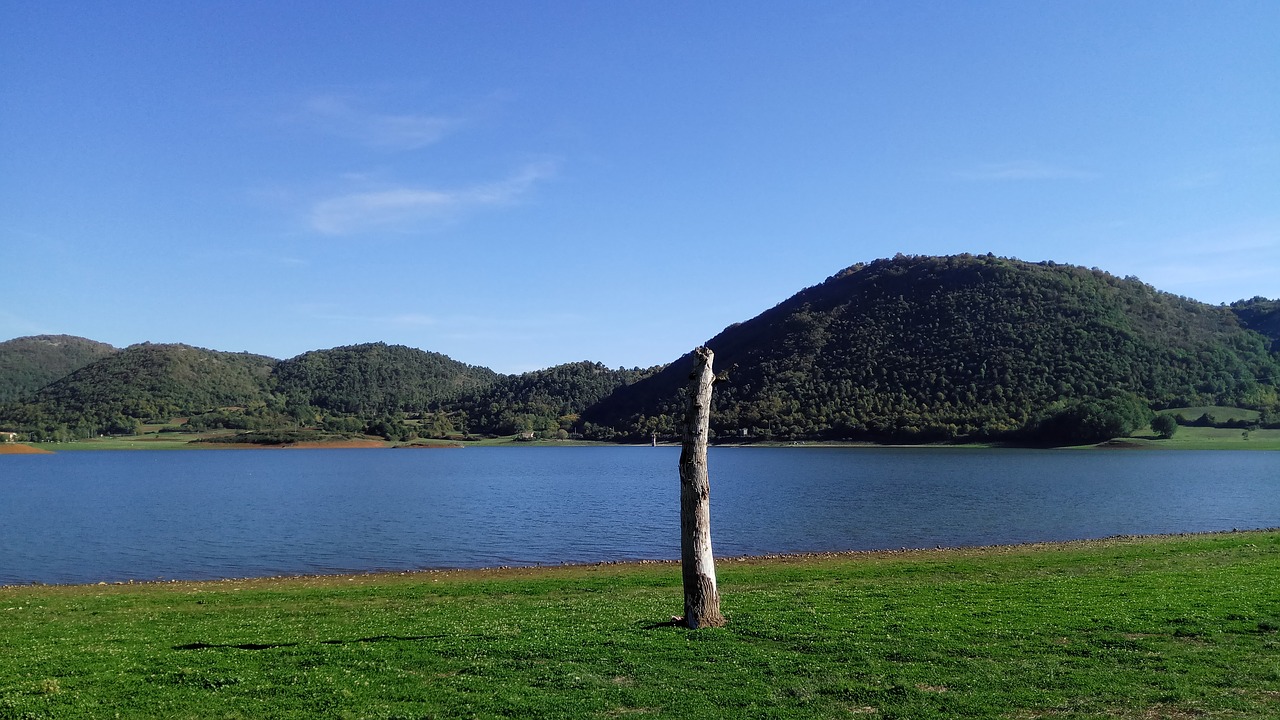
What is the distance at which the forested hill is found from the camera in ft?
512

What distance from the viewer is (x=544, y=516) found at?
5022cm

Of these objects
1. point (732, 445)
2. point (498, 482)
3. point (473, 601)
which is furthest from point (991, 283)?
point (473, 601)

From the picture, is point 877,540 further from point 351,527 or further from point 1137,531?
point 351,527

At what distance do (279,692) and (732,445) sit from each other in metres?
184

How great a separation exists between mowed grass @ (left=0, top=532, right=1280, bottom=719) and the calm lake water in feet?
51.4

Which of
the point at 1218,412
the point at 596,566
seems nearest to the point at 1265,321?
the point at 1218,412

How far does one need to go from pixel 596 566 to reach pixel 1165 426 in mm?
139805

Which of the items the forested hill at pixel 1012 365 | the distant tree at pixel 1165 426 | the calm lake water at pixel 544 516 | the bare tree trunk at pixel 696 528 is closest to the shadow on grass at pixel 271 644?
the bare tree trunk at pixel 696 528

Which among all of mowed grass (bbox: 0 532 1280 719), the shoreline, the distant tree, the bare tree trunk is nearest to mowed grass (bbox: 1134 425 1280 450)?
the distant tree

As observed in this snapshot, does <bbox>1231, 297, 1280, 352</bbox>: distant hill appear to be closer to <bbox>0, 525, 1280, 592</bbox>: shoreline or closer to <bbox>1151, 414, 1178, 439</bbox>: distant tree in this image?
<bbox>1151, 414, 1178, 439</bbox>: distant tree

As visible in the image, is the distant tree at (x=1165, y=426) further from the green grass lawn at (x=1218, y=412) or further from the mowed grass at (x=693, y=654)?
the mowed grass at (x=693, y=654)

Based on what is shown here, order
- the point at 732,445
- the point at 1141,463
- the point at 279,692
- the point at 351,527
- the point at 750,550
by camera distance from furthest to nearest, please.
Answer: the point at 732,445
the point at 1141,463
the point at 351,527
the point at 750,550
the point at 279,692

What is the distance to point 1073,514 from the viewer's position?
46.7m

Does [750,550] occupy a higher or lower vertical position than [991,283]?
lower
